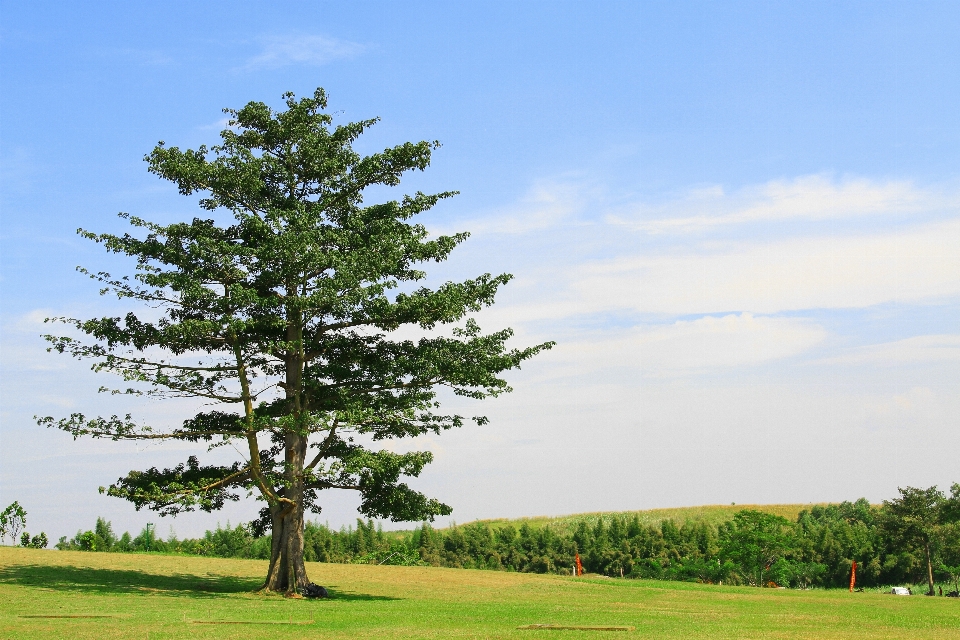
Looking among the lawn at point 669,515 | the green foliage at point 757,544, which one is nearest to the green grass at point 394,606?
the green foliage at point 757,544

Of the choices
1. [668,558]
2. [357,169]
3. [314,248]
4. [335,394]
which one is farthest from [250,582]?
[668,558]

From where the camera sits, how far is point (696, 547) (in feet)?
175

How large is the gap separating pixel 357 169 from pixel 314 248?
4.01 meters

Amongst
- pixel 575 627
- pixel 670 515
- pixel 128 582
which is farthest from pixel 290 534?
pixel 670 515

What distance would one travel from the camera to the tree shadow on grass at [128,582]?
2386 centimetres

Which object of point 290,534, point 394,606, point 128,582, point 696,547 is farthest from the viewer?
point 696,547

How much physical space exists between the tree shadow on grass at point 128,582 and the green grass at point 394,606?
0.05 meters

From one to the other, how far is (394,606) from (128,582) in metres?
9.39

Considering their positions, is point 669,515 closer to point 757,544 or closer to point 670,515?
point 670,515

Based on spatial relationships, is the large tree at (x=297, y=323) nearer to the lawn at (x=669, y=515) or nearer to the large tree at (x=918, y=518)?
the large tree at (x=918, y=518)

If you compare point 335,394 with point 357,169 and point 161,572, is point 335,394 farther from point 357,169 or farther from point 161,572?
point 161,572

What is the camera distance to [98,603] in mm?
20000

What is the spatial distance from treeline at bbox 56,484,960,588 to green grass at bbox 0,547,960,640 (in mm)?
14357

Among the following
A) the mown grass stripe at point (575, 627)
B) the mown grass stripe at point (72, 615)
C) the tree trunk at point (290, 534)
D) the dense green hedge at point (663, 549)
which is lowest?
the dense green hedge at point (663, 549)
